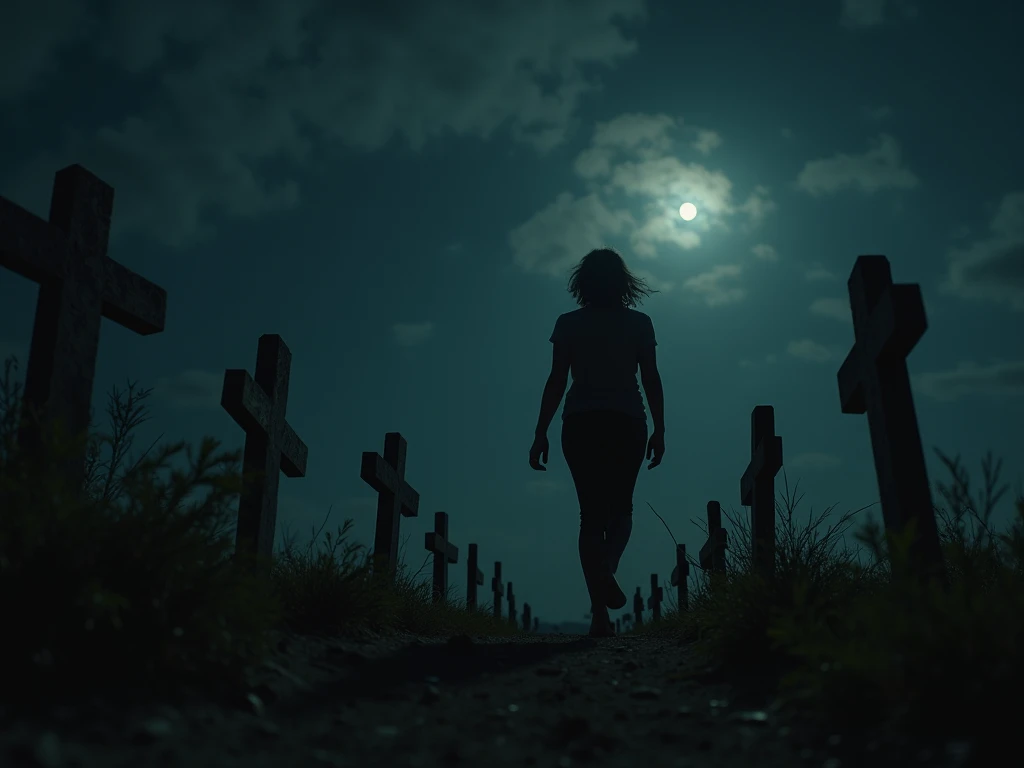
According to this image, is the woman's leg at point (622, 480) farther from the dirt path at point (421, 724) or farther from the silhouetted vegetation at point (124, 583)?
the silhouetted vegetation at point (124, 583)

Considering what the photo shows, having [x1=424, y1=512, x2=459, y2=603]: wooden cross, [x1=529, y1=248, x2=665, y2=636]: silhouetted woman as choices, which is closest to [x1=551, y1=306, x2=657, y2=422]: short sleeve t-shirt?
[x1=529, y1=248, x2=665, y2=636]: silhouetted woman

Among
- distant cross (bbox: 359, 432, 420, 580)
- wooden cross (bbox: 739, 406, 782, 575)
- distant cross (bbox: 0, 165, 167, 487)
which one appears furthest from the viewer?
distant cross (bbox: 359, 432, 420, 580)

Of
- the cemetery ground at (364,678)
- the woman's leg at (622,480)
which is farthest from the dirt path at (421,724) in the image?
the woman's leg at (622,480)

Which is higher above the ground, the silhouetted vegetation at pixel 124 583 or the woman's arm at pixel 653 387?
the woman's arm at pixel 653 387

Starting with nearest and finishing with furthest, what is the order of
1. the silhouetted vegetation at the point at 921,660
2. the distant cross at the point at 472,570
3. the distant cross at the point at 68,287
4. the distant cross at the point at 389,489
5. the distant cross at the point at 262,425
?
1. the silhouetted vegetation at the point at 921,660
2. the distant cross at the point at 68,287
3. the distant cross at the point at 262,425
4. the distant cross at the point at 389,489
5. the distant cross at the point at 472,570

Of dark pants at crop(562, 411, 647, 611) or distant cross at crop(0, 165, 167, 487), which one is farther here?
dark pants at crop(562, 411, 647, 611)

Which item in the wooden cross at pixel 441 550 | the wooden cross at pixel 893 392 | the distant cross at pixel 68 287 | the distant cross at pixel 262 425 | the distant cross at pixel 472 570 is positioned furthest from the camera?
the distant cross at pixel 472 570

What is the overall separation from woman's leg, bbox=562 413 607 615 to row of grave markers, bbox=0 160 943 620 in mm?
1476

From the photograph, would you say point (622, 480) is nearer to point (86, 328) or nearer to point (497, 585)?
point (86, 328)

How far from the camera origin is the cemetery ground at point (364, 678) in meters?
1.86

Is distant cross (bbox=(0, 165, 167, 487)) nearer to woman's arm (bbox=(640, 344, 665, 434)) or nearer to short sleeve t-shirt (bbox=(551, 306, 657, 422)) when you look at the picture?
short sleeve t-shirt (bbox=(551, 306, 657, 422))

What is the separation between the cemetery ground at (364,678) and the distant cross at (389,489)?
3756 mm

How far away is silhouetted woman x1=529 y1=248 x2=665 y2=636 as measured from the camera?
214 inches

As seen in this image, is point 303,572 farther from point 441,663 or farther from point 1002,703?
point 1002,703
